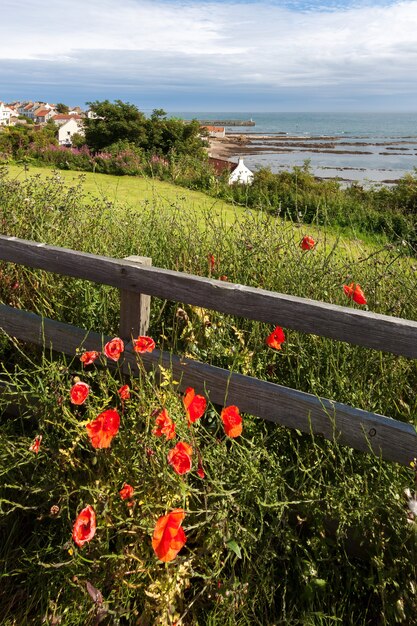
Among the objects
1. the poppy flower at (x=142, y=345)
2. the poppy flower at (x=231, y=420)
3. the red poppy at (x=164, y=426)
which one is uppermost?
the poppy flower at (x=142, y=345)

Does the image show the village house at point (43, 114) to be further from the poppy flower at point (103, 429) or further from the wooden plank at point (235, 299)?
the poppy flower at point (103, 429)

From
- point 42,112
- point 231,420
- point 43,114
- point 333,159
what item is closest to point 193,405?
point 231,420

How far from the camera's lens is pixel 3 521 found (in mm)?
2357

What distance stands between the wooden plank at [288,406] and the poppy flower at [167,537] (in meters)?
0.60

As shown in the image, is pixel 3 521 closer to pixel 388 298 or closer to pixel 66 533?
pixel 66 533

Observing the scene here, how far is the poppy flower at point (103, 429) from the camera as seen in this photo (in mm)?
1772

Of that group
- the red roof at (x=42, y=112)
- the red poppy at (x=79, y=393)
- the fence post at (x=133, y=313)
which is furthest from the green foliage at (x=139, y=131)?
the red roof at (x=42, y=112)

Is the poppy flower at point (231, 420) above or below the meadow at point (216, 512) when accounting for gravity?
above

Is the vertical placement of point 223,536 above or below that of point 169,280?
below

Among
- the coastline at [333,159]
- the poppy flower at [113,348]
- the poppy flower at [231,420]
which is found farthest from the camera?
the coastline at [333,159]

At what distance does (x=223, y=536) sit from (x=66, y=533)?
2.26 ft

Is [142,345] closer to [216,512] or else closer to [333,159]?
[216,512]

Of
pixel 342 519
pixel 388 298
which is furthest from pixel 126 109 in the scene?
pixel 342 519

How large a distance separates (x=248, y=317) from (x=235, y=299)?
0.10 m
